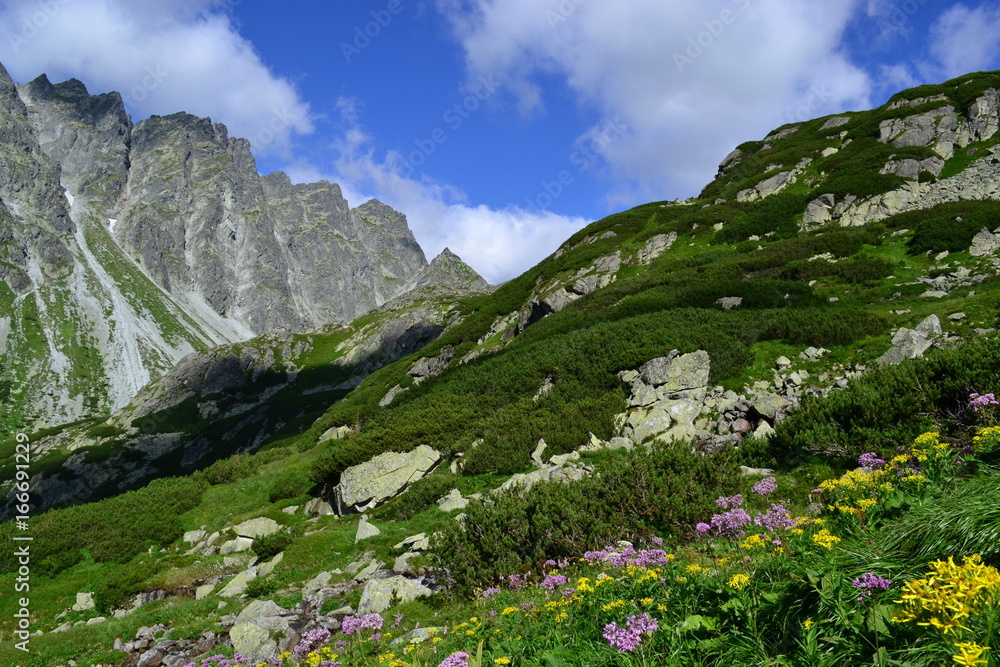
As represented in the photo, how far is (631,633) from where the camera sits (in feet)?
11.1

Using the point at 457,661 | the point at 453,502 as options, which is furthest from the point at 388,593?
the point at 457,661

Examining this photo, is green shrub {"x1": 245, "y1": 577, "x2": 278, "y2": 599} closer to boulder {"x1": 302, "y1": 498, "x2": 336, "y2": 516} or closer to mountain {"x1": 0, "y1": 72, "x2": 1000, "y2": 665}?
mountain {"x1": 0, "y1": 72, "x2": 1000, "y2": 665}

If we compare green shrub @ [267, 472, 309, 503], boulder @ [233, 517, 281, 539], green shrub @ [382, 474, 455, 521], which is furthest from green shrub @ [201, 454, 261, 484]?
green shrub @ [382, 474, 455, 521]

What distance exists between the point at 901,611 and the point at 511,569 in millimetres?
6163

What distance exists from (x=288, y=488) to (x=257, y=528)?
11.7 ft

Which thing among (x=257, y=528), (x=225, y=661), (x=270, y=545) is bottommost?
(x=225, y=661)

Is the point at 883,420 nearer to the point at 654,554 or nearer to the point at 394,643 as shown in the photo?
the point at 654,554

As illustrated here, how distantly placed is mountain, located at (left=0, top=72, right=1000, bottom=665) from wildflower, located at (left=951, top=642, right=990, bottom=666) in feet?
1.68

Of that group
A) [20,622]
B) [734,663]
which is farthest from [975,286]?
[20,622]

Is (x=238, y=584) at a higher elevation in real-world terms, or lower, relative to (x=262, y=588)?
higher

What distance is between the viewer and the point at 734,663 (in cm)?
306

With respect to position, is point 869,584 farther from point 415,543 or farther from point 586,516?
point 415,543

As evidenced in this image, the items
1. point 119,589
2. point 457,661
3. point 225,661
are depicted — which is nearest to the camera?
point 457,661
